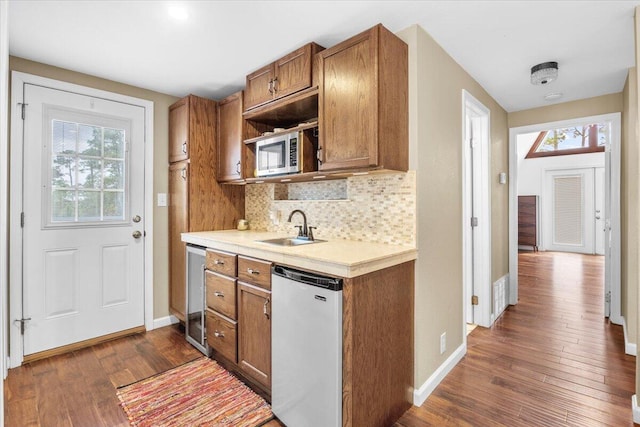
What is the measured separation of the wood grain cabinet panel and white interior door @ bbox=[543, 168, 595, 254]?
793 centimetres

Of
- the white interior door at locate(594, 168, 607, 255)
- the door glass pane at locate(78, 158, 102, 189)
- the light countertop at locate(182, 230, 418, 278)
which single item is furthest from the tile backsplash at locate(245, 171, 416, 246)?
the white interior door at locate(594, 168, 607, 255)

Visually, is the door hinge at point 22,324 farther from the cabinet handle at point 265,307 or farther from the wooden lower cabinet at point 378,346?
the wooden lower cabinet at point 378,346

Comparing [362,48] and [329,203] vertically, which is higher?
[362,48]

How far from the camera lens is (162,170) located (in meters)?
3.19

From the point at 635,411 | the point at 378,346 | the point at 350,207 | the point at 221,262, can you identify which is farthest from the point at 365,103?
the point at 635,411

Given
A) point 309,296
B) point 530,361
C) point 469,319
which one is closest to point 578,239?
point 469,319

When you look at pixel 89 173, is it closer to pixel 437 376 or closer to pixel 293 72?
pixel 293 72

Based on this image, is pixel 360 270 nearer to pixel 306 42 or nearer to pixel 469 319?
pixel 306 42

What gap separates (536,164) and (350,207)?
7606 millimetres

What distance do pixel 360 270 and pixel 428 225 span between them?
78cm

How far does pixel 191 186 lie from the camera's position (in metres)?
2.98

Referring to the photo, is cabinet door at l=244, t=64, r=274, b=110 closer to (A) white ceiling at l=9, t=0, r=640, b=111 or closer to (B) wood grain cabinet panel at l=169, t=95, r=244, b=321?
(A) white ceiling at l=9, t=0, r=640, b=111

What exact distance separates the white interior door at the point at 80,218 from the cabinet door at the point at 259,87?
1.16 meters

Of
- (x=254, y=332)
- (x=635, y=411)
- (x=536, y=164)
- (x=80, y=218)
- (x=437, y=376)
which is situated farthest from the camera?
(x=536, y=164)
